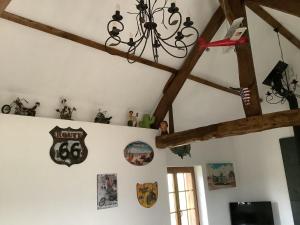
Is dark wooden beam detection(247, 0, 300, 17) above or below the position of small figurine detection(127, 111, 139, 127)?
above

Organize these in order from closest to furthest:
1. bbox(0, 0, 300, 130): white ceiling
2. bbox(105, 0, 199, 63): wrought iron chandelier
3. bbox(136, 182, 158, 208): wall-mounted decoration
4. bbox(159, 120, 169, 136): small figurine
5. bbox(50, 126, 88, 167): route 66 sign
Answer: bbox(105, 0, 199, 63): wrought iron chandelier, bbox(0, 0, 300, 130): white ceiling, bbox(50, 126, 88, 167): route 66 sign, bbox(136, 182, 158, 208): wall-mounted decoration, bbox(159, 120, 169, 136): small figurine

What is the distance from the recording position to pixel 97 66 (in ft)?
12.8

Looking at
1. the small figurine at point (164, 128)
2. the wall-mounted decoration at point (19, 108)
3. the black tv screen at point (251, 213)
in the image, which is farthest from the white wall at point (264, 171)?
the wall-mounted decoration at point (19, 108)

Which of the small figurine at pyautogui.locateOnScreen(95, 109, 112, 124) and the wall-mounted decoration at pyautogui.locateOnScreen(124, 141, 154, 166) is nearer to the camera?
the small figurine at pyautogui.locateOnScreen(95, 109, 112, 124)

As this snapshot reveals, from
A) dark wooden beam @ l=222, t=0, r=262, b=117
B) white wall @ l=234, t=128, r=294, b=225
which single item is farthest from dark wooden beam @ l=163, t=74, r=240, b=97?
white wall @ l=234, t=128, r=294, b=225

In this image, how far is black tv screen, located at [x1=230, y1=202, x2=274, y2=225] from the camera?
5.60m

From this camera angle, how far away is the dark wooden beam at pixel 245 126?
343cm

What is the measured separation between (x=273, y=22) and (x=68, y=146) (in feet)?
12.3

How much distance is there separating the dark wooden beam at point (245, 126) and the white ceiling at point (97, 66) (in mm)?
1024

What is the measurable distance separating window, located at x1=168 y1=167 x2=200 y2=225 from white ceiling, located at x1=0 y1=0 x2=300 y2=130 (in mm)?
955

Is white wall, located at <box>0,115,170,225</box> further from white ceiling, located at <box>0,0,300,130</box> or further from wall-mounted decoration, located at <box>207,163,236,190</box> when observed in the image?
wall-mounted decoration, located at <box>207,163,236,190</box>

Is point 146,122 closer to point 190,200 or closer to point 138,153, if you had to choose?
point 138,153

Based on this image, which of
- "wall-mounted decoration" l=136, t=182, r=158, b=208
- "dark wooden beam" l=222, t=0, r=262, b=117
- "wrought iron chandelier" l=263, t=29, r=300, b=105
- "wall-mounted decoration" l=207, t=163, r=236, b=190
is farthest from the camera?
"wall-mounted decoration" l=207, t=163, r=236, b=190

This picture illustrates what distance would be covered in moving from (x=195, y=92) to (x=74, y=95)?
230 cm
